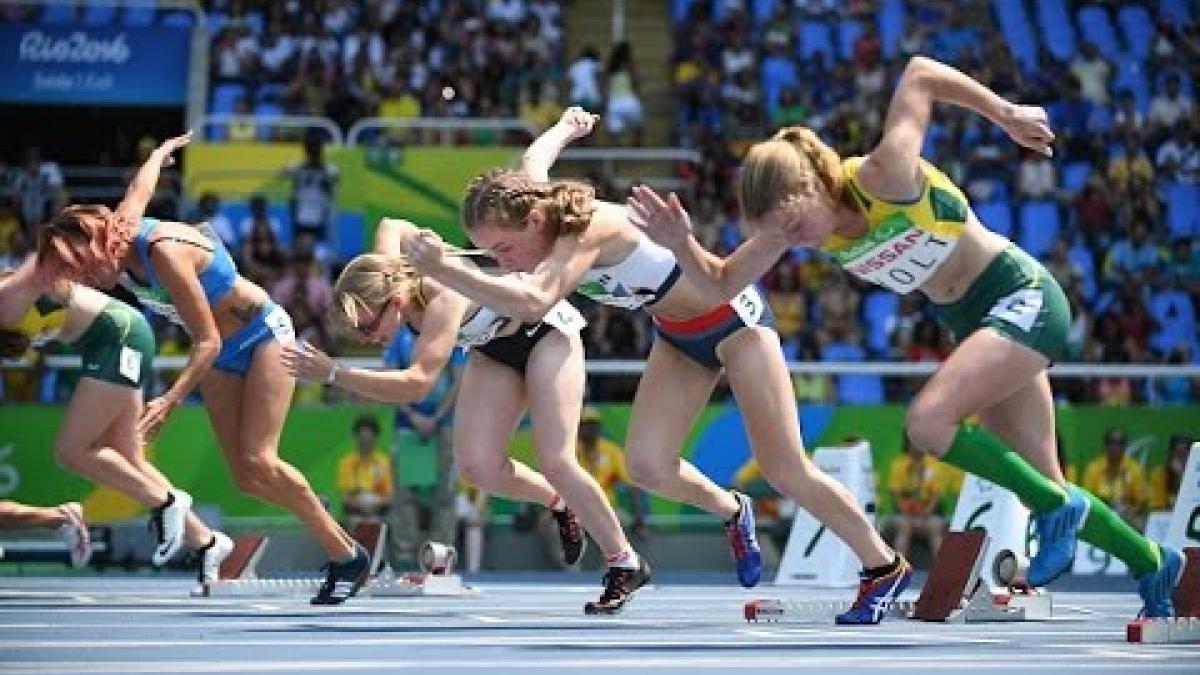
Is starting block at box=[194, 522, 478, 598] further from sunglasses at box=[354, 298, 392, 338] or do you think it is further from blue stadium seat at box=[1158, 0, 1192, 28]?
blue stadium seat at box=[1158, 0, 1192, 28]

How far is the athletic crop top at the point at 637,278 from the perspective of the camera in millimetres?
10070

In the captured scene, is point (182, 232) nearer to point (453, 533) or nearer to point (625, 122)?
point (453, 533)

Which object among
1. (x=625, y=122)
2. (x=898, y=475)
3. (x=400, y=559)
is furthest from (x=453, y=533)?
(x=625, y=122)

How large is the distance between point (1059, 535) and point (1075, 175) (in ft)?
59.0

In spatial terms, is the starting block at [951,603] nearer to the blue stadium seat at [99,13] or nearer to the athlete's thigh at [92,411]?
the athlete's thigh at [92,411]

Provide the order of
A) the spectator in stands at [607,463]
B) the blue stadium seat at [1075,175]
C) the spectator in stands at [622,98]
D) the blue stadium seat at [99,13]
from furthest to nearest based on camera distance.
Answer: the blue stadium seat at [99,13], the spectator in stands at [622,98], the blue stadium seat at [1075,175], the spectator in stands at [607,463]

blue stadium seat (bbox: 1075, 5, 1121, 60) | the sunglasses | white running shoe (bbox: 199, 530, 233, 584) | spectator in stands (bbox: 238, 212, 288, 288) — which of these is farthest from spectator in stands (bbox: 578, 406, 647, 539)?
blue stadium seat (bbox: 1075, 5, 1121, 60)

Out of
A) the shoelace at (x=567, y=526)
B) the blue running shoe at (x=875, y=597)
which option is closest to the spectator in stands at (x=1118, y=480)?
the shoelace at (x=567, y=526)

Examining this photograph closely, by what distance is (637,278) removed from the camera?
10109 mm

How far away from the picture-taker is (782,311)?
893 inches

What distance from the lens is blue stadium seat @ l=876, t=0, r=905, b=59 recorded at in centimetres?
2888

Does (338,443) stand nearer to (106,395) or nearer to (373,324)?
(106,395)

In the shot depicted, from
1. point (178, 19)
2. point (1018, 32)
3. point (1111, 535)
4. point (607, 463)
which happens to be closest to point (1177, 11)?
point (1018, 32)

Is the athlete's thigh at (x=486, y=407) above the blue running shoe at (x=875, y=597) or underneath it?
above
